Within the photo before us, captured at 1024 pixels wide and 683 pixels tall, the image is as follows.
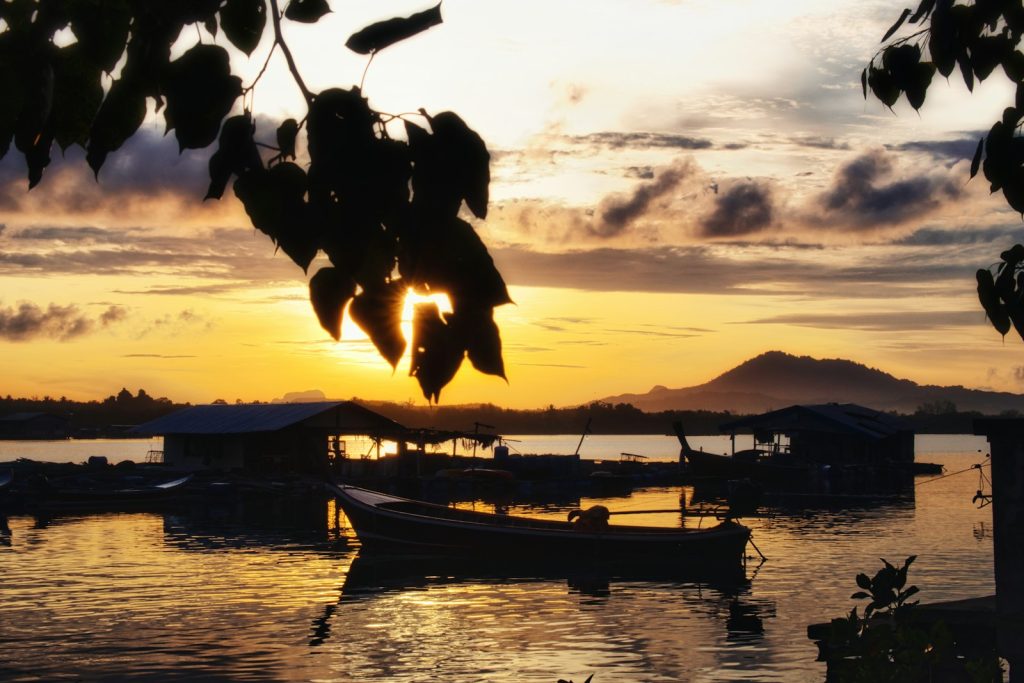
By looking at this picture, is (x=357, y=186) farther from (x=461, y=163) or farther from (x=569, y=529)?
(x=569, y=529)

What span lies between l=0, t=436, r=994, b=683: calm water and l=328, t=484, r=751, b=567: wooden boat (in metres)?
1.03

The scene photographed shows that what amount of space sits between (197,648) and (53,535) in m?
30.7

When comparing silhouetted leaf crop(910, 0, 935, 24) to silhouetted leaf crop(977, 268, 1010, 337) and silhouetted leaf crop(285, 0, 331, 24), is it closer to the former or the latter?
silhouetted leaf crop(977, 268, 1010, 337)

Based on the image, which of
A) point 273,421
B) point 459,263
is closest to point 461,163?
point 459,263

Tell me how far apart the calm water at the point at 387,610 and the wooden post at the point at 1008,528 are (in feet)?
32.6

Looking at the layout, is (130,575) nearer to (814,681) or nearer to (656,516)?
(814,681)

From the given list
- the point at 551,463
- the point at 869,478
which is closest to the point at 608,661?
the point at 551,463

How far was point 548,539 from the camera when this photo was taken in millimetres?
39312

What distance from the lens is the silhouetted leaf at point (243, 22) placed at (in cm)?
250

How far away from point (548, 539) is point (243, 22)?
37.7 m

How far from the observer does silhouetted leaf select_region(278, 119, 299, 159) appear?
7.69ft

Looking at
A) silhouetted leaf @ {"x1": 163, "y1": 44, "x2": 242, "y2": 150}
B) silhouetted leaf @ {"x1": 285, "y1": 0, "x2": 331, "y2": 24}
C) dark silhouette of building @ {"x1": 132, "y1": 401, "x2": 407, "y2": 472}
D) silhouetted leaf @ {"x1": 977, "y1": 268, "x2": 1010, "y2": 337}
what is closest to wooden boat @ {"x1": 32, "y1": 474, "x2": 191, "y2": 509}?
dark silhouette of building @ {"x1": 132, "y1": 401, "x2": 407, "y2": 472}

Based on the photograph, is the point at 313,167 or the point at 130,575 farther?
the point at 130,575

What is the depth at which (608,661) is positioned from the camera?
2577 centimetres
